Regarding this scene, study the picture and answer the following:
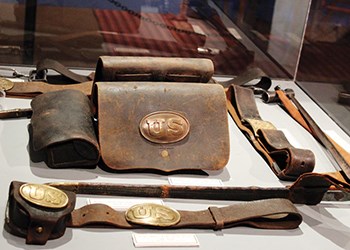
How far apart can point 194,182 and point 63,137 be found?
0.45m

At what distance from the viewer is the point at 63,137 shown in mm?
2129

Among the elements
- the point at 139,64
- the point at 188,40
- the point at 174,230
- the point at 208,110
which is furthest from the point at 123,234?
the point at 188,40

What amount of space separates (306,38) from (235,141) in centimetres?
124

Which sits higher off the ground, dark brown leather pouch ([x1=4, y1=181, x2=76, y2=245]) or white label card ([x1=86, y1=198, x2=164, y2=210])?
dark brown leather pouch ([x1=4, y1=181, x2=76, y2=245])

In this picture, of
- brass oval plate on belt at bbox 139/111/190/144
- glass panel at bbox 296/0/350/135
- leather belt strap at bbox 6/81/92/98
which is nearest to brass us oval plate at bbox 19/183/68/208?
brass oval plate on belt at bbox 139/111/190/144

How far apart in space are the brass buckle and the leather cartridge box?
33 centimetres

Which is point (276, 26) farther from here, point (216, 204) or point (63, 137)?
point (63, 137)

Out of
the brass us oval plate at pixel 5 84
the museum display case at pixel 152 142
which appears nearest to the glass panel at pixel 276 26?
the museum display case at pixel 152 142

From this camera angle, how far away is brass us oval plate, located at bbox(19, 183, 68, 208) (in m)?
1.78

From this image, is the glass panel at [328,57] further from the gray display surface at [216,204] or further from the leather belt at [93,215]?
the leather belt at [93,215]

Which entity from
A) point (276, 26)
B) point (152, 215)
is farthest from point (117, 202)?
point (276, 26)

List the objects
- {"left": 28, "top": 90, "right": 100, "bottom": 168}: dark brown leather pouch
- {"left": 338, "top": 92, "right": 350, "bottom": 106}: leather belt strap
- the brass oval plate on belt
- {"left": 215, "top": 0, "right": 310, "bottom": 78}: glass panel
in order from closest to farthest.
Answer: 1. {"left": 28, "top": 90, "right": 100, "bottom": 168}: dark brown leather pouch
2. the brass oval plate on belt
3. {"left": 338, "top": 92, "right": 350, "bottom": 106}: leather belt strap
4. {"left": 215, "top": 0, "right": 310, "bottom": 78}: glass panel

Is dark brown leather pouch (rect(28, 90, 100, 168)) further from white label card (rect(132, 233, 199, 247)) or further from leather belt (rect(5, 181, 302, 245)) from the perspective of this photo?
white label card (rect(132, 233, 199, 247))

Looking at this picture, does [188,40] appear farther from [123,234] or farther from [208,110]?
[123,234]
